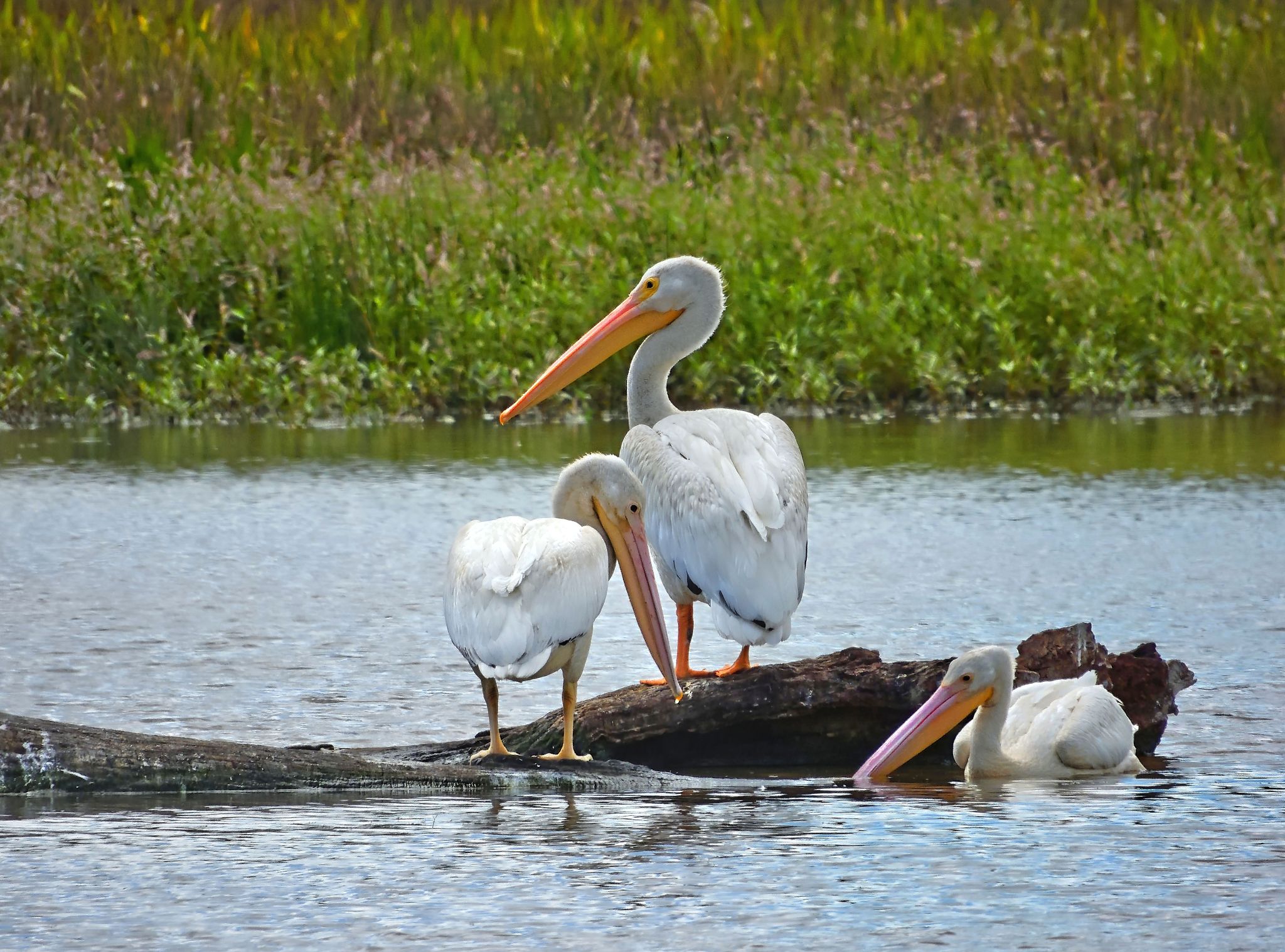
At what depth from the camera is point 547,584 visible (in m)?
5.56

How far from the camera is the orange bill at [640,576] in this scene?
6.18 meters

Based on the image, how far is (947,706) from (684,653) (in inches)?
32.7

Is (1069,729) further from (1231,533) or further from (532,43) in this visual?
(532,43)

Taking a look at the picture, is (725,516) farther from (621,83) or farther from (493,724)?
(621,83)

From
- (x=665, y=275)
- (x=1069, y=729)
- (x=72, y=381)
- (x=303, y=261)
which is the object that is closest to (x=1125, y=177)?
(x=303, y=261)

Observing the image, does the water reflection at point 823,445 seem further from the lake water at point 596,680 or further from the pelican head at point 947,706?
the pelican head at point 947,706

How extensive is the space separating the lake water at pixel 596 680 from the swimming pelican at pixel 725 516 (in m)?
0.52

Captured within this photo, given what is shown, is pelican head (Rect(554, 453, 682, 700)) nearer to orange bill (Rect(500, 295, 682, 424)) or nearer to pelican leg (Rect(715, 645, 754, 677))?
pelican leg (Rect(715, 645, 754, 677))

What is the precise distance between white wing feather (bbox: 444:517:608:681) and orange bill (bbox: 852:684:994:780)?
0.82 m

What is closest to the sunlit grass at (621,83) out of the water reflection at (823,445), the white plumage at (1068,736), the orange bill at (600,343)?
the water reflection at (823,445)

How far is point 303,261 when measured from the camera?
47.8 feet

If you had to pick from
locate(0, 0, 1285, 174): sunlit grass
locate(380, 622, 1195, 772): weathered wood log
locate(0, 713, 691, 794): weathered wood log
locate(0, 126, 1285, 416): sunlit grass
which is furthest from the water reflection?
locate(0, 713, 691, 794): weathered wood log

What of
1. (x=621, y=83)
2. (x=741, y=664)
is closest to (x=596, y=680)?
(x=741, y=664)

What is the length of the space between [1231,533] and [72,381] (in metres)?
7.34
